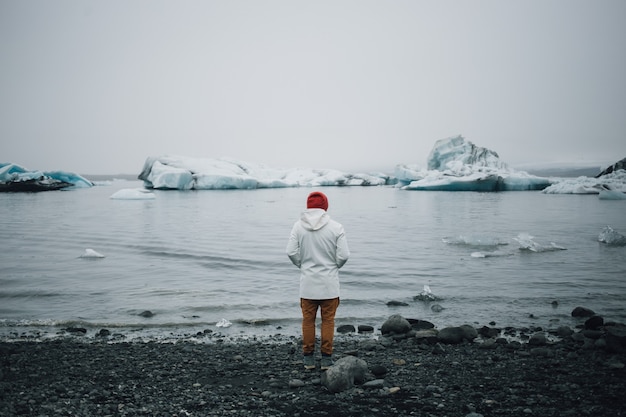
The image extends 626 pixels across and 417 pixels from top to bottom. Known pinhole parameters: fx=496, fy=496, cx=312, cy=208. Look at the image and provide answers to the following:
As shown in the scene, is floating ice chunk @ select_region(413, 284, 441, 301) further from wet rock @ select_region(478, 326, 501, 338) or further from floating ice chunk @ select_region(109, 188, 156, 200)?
floating ice chunk @ select_region(109, 188, 156, 200)

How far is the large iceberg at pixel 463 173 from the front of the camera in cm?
5441

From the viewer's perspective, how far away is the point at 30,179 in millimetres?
58406

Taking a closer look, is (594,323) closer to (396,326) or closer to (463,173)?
(396,326)

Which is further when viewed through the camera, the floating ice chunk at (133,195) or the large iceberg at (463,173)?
the large iceberg at (463,173)

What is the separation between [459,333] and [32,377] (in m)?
4.44

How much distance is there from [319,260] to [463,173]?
5609 cm

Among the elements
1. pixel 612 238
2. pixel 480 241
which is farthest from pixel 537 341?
pixel 612 238

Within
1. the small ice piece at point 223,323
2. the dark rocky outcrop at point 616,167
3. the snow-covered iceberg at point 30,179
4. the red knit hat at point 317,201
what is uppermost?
the dark rocky outcrop at point 616,167

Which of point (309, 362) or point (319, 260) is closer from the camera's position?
point (319, 260)

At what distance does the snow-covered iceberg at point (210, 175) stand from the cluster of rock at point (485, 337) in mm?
54588

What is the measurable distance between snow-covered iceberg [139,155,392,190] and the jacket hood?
5560cm

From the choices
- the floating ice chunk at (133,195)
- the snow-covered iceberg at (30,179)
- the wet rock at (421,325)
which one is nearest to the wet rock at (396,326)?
the wet rock at (421,325)

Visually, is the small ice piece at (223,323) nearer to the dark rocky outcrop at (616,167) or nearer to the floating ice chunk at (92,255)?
the floating ice chunk at (92,255)

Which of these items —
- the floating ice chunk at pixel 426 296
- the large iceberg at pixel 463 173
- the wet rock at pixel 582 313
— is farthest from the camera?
the large iceberg at pixel 463 173
